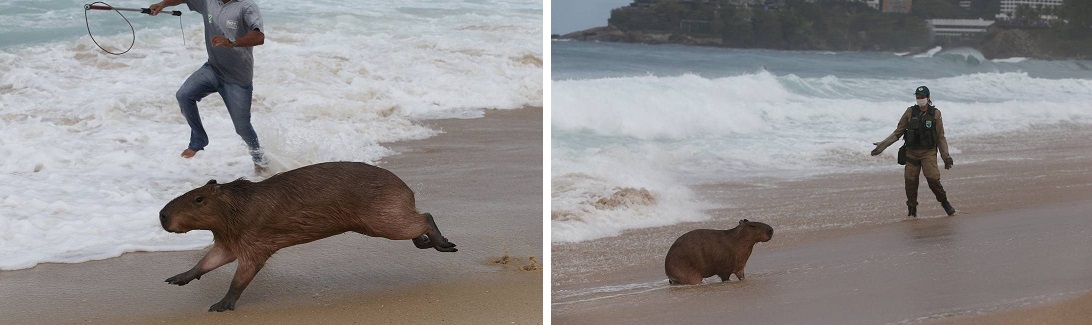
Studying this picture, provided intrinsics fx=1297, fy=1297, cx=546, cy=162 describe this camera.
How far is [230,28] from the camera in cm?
411

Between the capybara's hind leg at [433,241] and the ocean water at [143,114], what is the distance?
0.70 meters

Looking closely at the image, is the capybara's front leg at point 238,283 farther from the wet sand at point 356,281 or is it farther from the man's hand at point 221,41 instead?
the man's hand at point 221,41

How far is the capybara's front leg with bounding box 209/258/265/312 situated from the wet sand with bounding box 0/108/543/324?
23 millimetres

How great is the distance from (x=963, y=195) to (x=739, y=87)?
0.88m

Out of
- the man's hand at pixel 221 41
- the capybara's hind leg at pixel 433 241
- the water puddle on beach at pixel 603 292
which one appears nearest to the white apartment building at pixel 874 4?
the water puddle on beach at pixel 603 292

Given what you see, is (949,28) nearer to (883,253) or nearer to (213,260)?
(883,253)

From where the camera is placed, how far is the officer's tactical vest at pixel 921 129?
4.20 metres

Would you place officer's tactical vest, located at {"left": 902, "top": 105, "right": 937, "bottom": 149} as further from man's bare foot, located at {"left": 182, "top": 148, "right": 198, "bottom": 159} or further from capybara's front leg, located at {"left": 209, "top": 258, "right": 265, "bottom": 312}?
man's bare foot, located at {"left": 182, "top": 148, "right": 198, "bottom": 159}

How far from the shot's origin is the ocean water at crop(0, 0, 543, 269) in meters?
4.23

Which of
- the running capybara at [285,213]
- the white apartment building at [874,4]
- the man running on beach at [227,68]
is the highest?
the white apartment building at [874,4]

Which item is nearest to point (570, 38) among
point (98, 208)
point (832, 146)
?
point (832, 146)

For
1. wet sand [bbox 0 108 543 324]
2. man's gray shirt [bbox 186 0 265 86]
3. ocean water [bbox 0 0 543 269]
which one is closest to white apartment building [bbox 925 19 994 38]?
wet sand [bbox 0 108 543 324]

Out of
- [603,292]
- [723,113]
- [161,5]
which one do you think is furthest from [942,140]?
[161,5]

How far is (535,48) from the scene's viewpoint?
5891 mm
